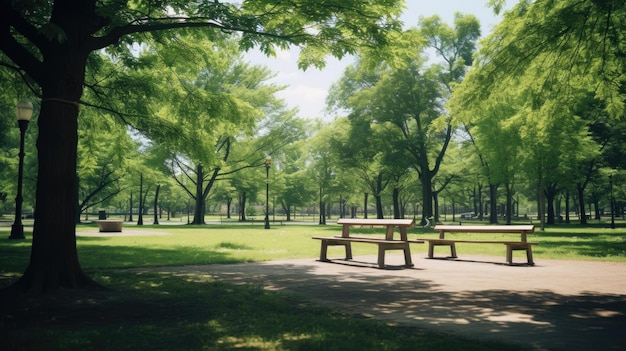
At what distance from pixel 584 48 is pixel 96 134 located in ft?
46.3

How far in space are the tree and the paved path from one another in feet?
9.87

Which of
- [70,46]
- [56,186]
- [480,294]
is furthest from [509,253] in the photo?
[70,46]

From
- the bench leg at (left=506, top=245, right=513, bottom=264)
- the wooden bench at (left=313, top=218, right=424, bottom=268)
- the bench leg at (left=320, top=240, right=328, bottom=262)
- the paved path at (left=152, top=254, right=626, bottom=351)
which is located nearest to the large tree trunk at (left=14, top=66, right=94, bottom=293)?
the paved path at (left=152, top=254, right=626, bottom=351)

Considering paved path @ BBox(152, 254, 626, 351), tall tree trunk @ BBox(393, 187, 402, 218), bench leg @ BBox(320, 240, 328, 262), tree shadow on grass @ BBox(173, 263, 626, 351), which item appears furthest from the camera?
tall tree trunk @ BBox(393, 187, 402, 218)

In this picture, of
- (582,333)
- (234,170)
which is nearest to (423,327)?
(582,333)

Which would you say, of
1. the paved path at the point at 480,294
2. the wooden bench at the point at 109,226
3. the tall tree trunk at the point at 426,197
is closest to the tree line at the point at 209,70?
the paved path at the point at 480,294

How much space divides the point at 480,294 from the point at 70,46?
760cm

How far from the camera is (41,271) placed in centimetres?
724

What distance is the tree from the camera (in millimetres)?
7375

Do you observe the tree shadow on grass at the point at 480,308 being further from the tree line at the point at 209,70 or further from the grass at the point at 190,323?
the tree line at the point at 209,70

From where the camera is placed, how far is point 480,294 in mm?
7352

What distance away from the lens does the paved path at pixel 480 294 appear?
496 cm

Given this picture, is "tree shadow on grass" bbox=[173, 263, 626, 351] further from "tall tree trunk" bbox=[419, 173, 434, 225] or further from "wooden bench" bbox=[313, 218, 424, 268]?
"tall tree trunk" bbox=[419, 173, 434, 225]

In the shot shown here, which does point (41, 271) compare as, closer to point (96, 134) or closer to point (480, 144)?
point (96, 134)
